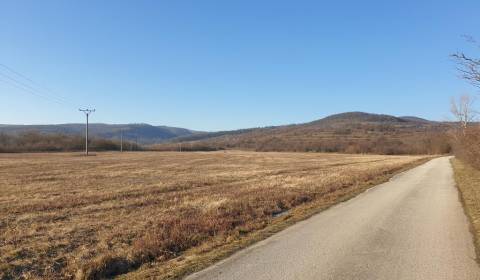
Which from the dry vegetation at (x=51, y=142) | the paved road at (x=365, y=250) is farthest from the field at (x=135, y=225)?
the dry vegetation at (x=51, y=142)

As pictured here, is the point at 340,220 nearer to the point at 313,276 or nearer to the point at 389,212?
the point at 389,212

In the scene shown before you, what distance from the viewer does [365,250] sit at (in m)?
9.84

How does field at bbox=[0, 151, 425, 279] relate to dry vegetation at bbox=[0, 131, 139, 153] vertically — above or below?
below

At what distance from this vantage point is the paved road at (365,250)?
809cm

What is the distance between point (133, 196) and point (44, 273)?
40.7 feet

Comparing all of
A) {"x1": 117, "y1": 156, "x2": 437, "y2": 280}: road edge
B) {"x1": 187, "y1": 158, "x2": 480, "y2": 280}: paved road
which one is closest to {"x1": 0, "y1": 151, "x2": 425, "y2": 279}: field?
{"x1": 117, "y1": 156, "x2": 437, "y2": 280}: road edge

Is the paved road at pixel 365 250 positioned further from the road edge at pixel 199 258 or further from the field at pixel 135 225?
the field at pixel 135 225

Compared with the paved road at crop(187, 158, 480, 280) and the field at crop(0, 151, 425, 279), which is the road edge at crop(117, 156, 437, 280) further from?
the paved road at crop(187, 158, 480, 280)

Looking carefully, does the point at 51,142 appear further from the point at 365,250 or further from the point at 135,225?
the point at 365,250

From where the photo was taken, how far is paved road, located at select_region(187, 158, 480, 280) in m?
8.09

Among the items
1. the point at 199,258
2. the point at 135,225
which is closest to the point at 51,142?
the point at 135,225

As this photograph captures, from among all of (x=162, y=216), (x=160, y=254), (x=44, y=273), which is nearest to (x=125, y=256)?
(x=160, y=254)

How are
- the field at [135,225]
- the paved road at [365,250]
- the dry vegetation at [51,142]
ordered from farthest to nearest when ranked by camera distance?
the dry vegetation at [51,142]
the field at [135,225]
the paved road at [365,250]

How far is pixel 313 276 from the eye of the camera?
7.83m
